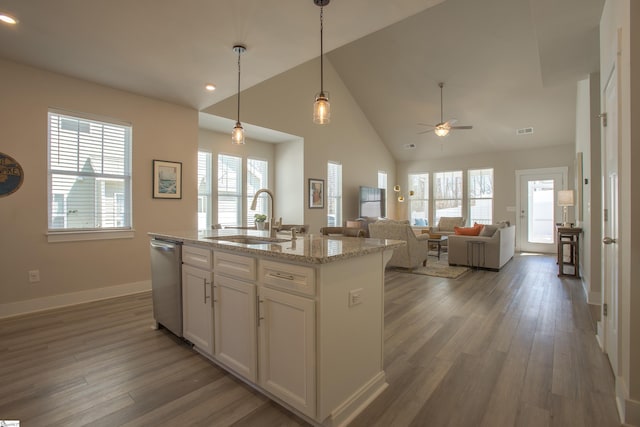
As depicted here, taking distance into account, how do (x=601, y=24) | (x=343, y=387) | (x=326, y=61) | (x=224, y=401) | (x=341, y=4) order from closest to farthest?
(x=343, y=387), (x=224, y=401), (x=341, y=4), (x=601, y=24), (x=326, y=61)

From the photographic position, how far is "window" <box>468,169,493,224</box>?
9023 millimetres

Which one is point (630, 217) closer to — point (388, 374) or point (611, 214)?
point (611, 214)

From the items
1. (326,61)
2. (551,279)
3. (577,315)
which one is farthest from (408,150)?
(577,315)

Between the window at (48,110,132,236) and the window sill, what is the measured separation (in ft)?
0.14

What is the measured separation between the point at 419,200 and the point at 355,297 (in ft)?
29.4

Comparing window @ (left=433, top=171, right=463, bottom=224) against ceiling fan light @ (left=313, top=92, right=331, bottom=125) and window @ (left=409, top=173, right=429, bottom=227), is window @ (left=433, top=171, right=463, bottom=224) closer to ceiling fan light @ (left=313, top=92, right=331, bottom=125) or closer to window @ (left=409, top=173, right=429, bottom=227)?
window @ (left=409, top=173, right=429, bottom=227)

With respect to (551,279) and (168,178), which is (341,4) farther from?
(551,279)

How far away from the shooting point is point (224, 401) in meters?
1.93

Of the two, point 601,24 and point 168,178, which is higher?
point 601,24

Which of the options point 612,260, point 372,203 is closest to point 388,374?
point 612,260

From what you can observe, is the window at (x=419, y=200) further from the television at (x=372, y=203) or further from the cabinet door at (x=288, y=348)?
the cabinet door at (x=288, y=348)

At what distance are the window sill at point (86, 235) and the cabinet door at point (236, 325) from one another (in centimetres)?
270

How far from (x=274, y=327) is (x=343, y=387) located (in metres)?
0.49

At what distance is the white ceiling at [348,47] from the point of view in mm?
2629
